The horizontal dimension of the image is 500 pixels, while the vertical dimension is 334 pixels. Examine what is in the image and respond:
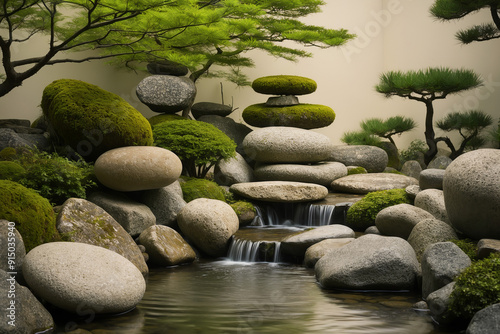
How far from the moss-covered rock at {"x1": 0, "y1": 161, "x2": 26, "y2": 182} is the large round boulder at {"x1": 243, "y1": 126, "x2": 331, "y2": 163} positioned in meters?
5.54

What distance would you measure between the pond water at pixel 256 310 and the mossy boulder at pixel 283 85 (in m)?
6.85

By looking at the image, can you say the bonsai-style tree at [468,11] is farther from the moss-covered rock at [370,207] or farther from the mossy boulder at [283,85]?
the moss-covered rock at [370,207]

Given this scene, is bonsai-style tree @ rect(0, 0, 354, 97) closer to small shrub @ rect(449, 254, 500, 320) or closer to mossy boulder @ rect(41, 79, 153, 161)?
mossy boulder @ rect(41, 79, 153, 161)

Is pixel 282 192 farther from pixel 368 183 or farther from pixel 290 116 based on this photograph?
pixel 290 116

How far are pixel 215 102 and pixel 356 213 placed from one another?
21.6ft

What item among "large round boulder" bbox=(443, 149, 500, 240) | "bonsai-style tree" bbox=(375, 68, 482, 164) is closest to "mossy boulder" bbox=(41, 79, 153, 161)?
"large round boulder" bbox=(443, 149, 500, 240)

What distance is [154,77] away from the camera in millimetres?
12367

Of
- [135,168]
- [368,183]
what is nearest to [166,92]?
[135,168]

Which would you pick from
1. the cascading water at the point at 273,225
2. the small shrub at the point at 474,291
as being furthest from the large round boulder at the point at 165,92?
the small shrub at the point at 474,291

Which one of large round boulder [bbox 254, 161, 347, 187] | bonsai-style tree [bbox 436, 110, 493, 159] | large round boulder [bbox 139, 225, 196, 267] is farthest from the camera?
bonsai-style tree [bbox 436, 110, 493, 159]

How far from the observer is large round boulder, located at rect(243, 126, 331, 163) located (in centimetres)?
1236

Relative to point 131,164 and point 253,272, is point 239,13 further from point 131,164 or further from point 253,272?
point 253,272

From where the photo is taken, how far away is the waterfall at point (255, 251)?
8.70 metres

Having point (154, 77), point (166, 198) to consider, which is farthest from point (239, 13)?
point (166, 198)
